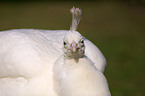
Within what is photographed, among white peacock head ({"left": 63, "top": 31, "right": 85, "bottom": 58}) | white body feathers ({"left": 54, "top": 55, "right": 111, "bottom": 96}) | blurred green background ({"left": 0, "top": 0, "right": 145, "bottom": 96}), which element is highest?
white peacock head ({"left": 63, "top": 31, "right": 85, "bottom": 58})

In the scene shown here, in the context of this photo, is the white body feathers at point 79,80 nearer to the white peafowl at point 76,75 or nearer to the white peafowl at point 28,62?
the white peafowl at point 76,75

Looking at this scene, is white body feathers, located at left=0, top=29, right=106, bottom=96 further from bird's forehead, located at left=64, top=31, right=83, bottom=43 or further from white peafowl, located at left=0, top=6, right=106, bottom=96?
bird's forehead, located at left=64, top=31, right=83, bottom=43

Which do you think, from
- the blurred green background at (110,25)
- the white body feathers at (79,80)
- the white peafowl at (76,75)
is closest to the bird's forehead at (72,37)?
the white peafowl at (76,75)

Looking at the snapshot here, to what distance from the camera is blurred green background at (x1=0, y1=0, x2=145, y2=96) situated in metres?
3.94

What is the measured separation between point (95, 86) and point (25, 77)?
0.65m

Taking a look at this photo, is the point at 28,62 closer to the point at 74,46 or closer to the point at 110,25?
the point at 74,46

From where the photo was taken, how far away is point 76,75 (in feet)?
6.07

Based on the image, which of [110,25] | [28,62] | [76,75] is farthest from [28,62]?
[110,25]

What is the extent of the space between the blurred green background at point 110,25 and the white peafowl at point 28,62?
1621 millimetres

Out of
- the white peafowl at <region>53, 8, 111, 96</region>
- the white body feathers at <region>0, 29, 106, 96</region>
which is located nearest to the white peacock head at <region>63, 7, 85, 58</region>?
the white peafowl at <region>53, 8, 111, 96</region>

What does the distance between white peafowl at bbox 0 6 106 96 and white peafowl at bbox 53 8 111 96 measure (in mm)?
44

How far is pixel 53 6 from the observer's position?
8508 mm

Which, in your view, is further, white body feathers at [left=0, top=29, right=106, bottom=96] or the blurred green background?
the blurred green background

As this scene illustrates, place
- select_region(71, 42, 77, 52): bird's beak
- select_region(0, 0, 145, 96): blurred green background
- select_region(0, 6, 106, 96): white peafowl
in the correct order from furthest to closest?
select_region(0, 0, 145, 96): blurred green background → select_region(0, 6, 106, 96): white peafowl → select_region(71, 42, 77, 52): bird's beak
